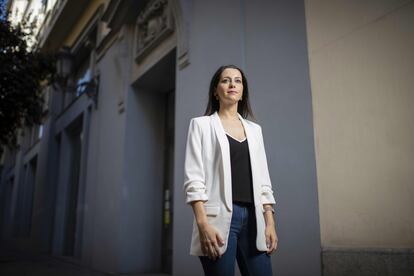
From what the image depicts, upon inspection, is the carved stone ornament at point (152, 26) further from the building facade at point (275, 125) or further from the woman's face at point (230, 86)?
the woman's face at point (230, 86)

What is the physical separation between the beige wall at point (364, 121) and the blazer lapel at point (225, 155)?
1581 mm

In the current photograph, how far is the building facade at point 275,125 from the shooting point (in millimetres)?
3070

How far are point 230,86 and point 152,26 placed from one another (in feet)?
16.9

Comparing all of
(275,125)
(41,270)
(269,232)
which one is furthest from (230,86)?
(41,270)

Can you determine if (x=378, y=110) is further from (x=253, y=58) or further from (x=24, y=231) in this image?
(x=24, y=231)

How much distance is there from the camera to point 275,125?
3.98m

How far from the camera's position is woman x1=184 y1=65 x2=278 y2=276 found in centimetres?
187

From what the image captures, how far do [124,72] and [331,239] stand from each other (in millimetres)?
5608

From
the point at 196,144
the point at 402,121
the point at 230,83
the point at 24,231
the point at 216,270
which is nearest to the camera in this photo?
the point at 216,270

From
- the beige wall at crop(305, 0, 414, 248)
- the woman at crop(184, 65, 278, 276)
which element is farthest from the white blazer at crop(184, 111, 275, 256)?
the beige wall at crop(305, 0, 414, 248)

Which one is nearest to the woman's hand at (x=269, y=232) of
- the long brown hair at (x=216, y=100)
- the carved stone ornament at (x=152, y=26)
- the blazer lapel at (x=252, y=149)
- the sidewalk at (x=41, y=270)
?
the blazer lapel at (x=252, y=149)

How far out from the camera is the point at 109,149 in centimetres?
803

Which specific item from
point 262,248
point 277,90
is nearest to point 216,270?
point 262,248

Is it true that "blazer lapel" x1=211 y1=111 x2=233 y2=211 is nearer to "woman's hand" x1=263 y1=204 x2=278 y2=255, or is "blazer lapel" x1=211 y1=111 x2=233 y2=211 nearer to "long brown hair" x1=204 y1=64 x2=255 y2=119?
"long brown hair" x1=204 y1=64 x2=255 y2=119
